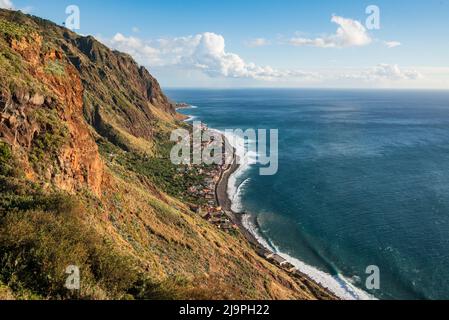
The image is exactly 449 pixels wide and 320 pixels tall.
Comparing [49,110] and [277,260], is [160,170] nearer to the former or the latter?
[277,260]

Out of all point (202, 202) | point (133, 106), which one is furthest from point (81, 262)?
point (133, 106)

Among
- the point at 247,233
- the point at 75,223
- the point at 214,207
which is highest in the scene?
the point at 75,223

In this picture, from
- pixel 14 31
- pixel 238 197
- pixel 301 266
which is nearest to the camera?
pixel 14 31

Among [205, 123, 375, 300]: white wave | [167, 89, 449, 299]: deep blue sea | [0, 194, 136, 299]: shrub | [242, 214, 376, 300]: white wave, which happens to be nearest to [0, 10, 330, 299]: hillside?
[0, 194, 136, 299]: shrub

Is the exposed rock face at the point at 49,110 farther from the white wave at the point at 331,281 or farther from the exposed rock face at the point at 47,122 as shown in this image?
the white wave at the point at 331,281

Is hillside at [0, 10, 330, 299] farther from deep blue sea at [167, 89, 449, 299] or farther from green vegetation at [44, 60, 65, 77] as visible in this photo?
deep blue sea at [167, 89, 449, 299]

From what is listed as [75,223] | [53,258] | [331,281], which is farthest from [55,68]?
[331,281]
